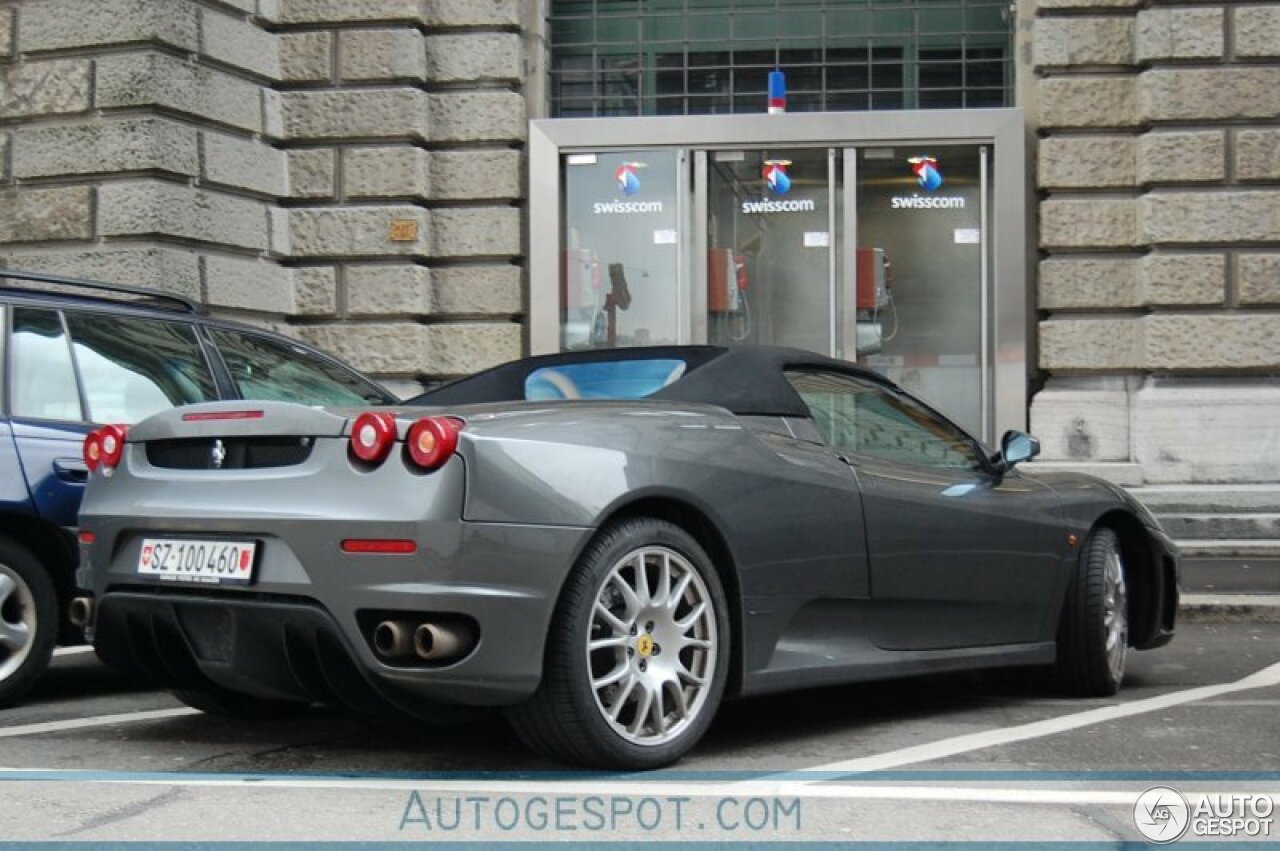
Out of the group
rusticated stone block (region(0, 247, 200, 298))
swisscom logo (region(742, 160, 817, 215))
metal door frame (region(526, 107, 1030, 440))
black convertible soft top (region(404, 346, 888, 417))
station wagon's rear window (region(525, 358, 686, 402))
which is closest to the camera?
black convertible soft top (region(404, 346, 888, 417))

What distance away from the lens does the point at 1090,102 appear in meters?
13.0

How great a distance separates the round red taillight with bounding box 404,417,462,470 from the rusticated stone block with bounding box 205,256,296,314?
8387 mm

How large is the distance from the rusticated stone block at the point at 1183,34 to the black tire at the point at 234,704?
9152 mm

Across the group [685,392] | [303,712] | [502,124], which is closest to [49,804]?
[303,712]

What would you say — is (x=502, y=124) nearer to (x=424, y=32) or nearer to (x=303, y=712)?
(x=424, y=32)

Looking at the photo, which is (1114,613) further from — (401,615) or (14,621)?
(14,621)

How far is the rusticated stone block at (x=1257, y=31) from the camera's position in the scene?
12516 millimetres

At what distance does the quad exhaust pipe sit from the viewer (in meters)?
4.34

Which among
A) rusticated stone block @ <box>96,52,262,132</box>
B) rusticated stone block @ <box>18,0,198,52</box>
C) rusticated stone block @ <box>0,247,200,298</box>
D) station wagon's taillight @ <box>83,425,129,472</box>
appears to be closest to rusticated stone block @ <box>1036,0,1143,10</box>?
rusticated stone block @ <box>96,52,262,132</box>

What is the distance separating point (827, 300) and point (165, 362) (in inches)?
310

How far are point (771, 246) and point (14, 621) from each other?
28.6 feet

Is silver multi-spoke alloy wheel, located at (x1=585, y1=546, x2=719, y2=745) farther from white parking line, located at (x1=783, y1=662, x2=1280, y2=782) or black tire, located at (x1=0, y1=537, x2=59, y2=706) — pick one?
black tire, located at (x1=0, y1=537, x2=59, y2=706)

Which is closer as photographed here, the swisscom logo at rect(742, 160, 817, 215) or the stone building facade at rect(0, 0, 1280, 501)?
the stone building facade at rect(0, 0, 1280, 501)

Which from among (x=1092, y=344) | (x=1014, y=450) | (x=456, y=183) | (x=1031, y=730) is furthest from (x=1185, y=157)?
(x=1031, y=730)
